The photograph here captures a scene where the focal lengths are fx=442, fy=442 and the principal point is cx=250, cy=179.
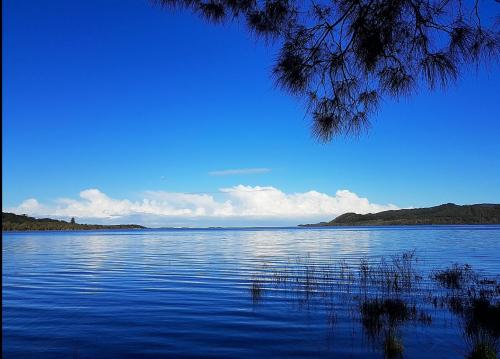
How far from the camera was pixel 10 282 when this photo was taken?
24.4m

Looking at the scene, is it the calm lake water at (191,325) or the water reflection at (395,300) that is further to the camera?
the water reflection at (395,300)

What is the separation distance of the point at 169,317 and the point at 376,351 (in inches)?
278

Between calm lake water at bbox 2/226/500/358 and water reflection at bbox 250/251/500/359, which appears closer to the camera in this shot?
calm lake water at bbox 2/226/500/358

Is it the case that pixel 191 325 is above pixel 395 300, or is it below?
below

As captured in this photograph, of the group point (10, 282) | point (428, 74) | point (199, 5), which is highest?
point (199, 5)

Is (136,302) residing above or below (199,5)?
below

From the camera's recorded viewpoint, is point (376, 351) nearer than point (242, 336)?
Yes

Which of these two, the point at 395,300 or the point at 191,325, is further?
the point at 395,300

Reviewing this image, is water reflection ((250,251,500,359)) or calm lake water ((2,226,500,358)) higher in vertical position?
water reflection ((250,251,500,359))

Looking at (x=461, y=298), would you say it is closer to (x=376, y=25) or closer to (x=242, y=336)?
(x=242, y=336)

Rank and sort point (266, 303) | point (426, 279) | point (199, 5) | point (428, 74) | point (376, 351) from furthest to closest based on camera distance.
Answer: point (426, 279)
point (266, 303)
point (376, 351)
point (199, 5)
point (428, 74)

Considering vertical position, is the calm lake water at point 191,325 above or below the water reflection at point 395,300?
below

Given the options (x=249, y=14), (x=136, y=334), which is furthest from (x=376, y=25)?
(x=136, y=334)

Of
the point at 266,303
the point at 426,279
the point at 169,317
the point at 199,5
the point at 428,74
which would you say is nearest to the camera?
the point at 428,74
